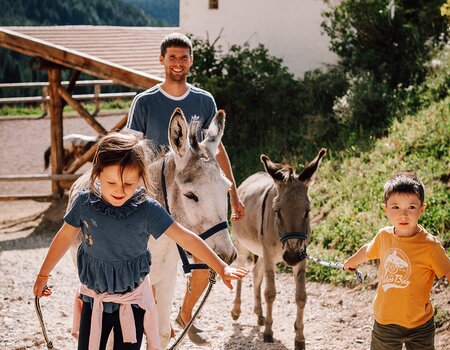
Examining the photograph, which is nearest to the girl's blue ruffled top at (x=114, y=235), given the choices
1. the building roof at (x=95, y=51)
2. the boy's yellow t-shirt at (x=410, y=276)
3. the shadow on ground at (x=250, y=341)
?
the boy's yellow t-shirt at (x=410, y=276)

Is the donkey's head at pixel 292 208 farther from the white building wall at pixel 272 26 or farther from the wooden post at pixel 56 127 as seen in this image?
the white building wall at pixel 272 26

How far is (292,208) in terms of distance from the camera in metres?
6.11

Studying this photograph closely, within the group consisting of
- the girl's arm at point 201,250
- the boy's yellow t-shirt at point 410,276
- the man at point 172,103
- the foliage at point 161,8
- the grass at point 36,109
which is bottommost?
the boy's yellow t-shirt at point 410,276

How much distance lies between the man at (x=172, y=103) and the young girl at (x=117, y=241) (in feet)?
4.60

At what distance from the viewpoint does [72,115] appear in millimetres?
23750

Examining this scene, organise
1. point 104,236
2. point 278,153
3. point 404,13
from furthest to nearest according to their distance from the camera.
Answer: point 404,13
point 278,153
point 104,236

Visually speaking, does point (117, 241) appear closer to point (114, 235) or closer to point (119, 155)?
point (114, 235)

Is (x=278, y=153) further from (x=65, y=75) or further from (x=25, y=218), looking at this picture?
(x=65, y=75)

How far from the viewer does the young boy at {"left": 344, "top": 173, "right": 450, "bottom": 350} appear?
4012 mm

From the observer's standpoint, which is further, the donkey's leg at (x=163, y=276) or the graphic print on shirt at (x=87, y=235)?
the donkey's leg at (x=163, y=276)

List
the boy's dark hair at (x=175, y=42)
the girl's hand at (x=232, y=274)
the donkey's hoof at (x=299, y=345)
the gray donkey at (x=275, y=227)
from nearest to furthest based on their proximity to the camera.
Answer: the girl's hand at (x=232, y=274) → the boy's dark hair at (x=175, y=42) → the gray donkey at (x=275, y=227) → the donkey's hoof at (x=299, y=345)

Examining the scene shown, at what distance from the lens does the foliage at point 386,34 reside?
44.4 ft

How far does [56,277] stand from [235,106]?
19.5 feet

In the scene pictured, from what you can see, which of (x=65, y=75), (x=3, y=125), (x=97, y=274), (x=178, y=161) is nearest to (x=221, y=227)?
(x=178, y=161)
